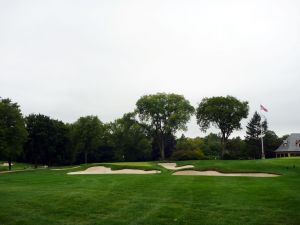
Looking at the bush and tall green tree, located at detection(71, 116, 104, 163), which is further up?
tall green tree, located at detection(71, 116, 104, 163)

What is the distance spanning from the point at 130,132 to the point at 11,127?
42731 millimetres

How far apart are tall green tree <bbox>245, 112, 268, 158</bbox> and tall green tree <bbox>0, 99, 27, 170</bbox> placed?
6106 centimetres

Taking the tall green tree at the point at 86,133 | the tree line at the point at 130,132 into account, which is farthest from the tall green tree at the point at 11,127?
the tall green tree at the point at 86,133

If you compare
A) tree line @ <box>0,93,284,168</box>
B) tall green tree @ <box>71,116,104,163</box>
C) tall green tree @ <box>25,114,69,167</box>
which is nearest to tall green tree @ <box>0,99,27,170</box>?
tree line @ <box>0,93,284,168</box>

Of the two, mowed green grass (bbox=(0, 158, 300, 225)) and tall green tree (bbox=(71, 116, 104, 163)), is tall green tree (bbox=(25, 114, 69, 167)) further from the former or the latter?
A: mowed green grass (bbox=(0, 158, 300, 225))

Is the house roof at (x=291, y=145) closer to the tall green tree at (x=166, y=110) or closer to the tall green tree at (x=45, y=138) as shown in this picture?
the tall green tree at (x=166, y=110)

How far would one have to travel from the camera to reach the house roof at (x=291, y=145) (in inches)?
3414

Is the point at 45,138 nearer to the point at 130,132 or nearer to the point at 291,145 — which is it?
the point at 130,132

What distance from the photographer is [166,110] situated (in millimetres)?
82875

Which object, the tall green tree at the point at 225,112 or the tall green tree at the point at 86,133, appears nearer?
the tall green tree at the point at 225,112

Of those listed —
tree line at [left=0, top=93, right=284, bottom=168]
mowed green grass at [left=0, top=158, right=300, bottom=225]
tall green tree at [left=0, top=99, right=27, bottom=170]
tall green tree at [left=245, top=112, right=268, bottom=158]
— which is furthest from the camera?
tall green tree at [left=245, top=112, right=268, bottom=158]

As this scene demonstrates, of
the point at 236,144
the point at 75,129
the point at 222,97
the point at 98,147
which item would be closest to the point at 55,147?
the point at 75,129

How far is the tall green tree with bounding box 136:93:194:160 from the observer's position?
3216 inches

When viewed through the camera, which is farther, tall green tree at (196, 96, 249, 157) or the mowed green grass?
tall green tree at (196, 96, 249, 157)
